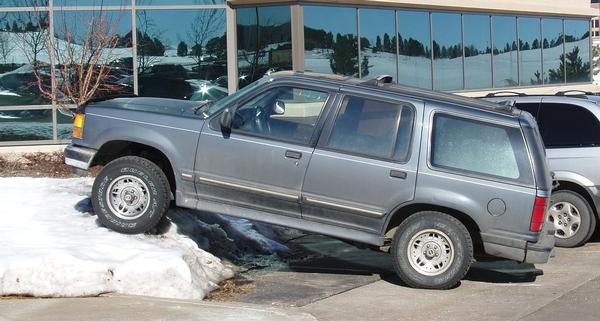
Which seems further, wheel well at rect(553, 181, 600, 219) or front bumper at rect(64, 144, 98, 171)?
wheel well at rect(553, 181, 600, 219)

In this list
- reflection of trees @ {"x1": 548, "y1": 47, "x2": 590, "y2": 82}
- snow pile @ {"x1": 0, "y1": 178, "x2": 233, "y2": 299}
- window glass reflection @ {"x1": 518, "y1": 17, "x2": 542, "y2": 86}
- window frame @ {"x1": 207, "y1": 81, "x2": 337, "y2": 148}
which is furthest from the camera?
reflection of trees @ {"x1": 548, "y1": 47, "x2": 590, "y2": 82}

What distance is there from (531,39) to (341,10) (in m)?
8.84

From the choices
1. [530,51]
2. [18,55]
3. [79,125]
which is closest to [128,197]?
[79,125]

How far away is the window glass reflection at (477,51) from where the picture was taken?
2208 centimetres

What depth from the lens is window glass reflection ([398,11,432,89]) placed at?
65.7ft

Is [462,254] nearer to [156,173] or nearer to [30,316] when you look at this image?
[156,173]

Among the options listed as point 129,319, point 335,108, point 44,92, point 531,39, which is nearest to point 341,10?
point 44,92

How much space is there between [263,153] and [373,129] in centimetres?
112

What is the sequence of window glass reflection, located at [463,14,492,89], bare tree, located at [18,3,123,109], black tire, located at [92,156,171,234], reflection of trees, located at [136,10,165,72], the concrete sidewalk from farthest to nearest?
window glass reflection, located at [463,14,492,89]
reflection of trees, located at [136,10,165,72]
bare tree, located at [18,3,123,109]
black tire, located at [92,156,171,234]
the concrete sidewalk

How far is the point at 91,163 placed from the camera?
8375 millimetres

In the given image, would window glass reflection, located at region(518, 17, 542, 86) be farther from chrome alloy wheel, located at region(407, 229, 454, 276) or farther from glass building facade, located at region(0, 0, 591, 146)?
chrome alloy wheel, located at region(407, 229, 454, 276)

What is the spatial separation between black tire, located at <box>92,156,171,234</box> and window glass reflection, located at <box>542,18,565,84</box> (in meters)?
19.7

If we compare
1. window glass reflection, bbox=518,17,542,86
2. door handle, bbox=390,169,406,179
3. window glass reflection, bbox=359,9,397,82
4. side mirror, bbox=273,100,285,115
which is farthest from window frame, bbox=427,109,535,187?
window glass reflection, bbox=518,17,542,86

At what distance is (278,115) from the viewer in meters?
8.16
